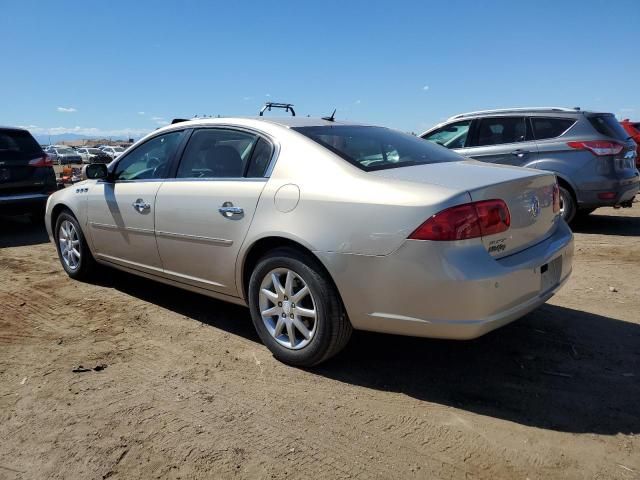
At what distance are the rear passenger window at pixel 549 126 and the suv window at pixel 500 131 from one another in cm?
16

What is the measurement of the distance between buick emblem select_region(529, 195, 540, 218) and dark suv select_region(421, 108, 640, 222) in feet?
14.9

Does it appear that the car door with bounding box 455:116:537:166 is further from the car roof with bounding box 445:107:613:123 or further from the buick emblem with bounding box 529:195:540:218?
the buick emblem with bounding box 529:195:540:218

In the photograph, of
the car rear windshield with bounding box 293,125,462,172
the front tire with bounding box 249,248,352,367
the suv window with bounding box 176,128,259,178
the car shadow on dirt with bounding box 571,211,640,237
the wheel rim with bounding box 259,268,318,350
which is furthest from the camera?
the car shadow on dirt with bounding box 571,211,640,237

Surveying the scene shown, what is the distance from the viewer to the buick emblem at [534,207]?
10.3 ft

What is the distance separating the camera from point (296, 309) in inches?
129

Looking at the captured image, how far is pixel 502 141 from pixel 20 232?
7.81 meters

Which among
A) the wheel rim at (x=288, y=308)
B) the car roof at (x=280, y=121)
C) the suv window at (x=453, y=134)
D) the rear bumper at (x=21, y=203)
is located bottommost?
the wheel rim at (x=288, y=308)

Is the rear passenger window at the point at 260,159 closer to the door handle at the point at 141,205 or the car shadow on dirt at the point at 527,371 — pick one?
the door handle at the point at 141,205

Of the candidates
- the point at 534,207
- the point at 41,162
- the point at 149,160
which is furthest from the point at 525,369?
the point at 41,162

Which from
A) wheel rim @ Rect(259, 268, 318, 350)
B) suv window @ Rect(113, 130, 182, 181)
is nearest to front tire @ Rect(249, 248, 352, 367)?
wheel rim @ Rect(259, 268, 318, 350)

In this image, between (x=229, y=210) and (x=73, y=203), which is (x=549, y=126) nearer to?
(x=229, y=210)

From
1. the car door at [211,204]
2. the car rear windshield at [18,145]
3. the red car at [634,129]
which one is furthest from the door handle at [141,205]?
the red car at [634,129]

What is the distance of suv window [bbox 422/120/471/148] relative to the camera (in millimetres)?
8281

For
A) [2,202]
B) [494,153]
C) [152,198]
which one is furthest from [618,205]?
[2,202]
